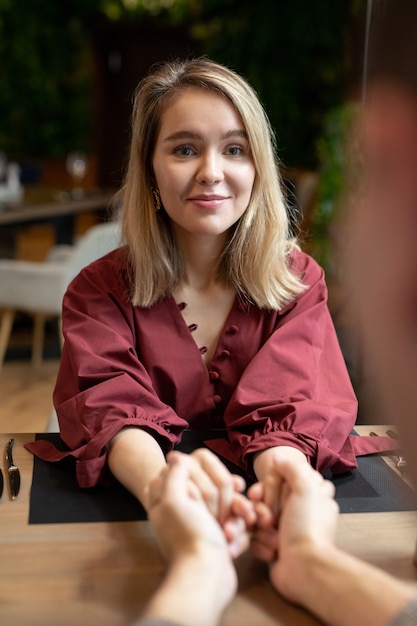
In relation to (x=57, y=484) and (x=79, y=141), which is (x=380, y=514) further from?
(x=79, y=141)

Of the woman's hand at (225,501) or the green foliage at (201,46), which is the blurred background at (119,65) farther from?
the woman's hand at (225,501)

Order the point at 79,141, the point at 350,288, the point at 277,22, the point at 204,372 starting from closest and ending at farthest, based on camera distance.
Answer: the point at 350,288 < the point at 204,372 < the point at 277,22 < the point at 79,141

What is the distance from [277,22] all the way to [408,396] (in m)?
7.64

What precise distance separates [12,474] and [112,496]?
16cm

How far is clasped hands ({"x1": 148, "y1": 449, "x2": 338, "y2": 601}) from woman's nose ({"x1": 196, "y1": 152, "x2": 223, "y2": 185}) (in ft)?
1.90

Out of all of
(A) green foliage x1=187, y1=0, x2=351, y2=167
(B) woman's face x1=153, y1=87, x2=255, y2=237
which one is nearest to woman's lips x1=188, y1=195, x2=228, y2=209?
(B) woman's face x1=153, y1=87, x2=255, y2=237

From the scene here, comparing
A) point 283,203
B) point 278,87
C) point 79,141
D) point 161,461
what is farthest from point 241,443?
point 79,141

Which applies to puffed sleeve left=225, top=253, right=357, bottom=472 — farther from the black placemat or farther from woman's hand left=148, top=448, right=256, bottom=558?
woman's hand left=148, top=448, right=256, bottom=558

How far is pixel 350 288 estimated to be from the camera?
0.23 meters

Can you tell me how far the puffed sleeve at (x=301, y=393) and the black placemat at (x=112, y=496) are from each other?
42 millimetres

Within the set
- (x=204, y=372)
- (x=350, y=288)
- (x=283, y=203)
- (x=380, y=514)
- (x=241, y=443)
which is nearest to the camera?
(x=350, y=288)

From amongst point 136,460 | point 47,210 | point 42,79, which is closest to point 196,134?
point 136,460

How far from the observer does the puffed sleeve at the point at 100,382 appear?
112cm

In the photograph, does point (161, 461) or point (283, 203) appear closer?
point (161, 461)
